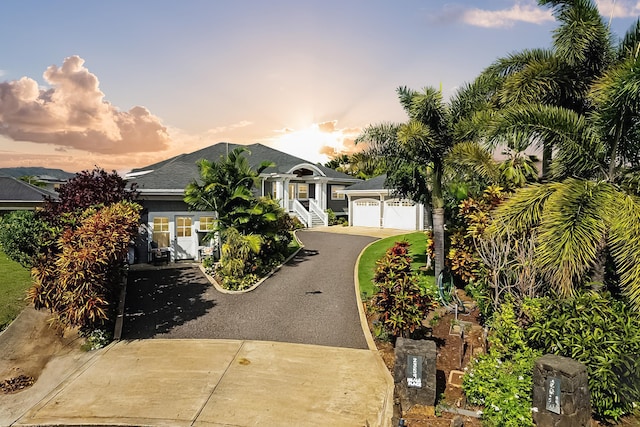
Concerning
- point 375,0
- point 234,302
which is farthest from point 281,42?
point 234,302

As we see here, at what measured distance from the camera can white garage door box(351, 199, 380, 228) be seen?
99.5 ft

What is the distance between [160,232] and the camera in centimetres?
1694

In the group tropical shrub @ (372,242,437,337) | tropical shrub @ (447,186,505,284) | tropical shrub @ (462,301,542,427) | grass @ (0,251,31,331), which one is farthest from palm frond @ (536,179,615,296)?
grass @ (0,251,31,331)

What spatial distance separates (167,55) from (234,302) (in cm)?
1023

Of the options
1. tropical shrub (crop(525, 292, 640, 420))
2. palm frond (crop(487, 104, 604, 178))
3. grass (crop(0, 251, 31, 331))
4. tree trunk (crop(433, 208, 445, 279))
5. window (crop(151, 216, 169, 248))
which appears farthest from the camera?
window (crop(151, 216, 169, 248))

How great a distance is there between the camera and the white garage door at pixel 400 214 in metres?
28.0

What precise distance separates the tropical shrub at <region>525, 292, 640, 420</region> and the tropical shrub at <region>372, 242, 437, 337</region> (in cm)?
213

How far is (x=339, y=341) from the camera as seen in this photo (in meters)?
9.08

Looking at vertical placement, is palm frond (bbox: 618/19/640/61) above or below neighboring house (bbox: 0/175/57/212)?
above

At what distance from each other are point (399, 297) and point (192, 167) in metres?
17.3

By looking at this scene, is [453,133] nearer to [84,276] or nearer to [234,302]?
[234,302]

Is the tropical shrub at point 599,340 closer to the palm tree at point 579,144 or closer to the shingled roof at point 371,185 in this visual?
the palm tree at point 579,144

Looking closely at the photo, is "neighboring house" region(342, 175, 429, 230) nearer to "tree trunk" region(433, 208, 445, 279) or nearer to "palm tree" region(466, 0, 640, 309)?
"tree trunk" region(433, 208, 445, 279)

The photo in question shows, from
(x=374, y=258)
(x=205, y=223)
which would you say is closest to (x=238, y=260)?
(x=205, y=223)
